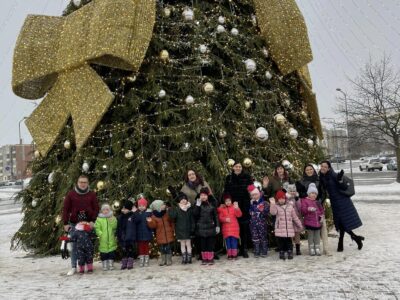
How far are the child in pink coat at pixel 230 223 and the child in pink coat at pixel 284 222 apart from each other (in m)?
0.57

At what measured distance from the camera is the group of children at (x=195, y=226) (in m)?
5.86

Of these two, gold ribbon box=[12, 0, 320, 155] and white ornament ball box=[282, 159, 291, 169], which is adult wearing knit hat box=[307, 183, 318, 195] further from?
gold ribbon box=[12, 0, 320, 155]

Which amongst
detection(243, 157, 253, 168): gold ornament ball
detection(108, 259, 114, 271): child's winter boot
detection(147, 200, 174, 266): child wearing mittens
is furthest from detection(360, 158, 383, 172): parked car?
detection(108, 259, 114, 271): child's winter boot

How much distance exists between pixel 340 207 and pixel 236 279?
7.99 feet

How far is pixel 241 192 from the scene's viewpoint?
6.28 meters

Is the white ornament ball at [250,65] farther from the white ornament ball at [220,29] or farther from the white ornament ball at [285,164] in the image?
the white ornament ball at [285,164]

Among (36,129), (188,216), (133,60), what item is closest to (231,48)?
(133,60)

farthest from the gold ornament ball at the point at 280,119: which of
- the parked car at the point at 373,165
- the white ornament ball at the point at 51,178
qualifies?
the parked car at the point at 373,165

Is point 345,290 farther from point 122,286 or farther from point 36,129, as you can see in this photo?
point 36,129

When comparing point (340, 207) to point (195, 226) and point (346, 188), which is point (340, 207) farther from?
point (195, 226)

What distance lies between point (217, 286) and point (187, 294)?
1.39 feet

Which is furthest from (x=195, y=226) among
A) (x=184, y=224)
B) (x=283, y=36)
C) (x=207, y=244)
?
(x=283, y=36)

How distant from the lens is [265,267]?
5.44 metres

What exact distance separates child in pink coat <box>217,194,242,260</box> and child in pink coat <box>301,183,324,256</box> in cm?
102
